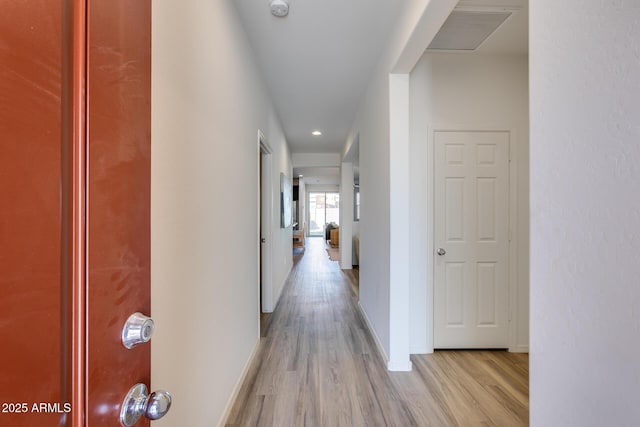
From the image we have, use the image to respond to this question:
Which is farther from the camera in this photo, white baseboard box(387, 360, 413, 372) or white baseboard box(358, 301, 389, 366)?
white baseboard box(358, 301, 389, 366)

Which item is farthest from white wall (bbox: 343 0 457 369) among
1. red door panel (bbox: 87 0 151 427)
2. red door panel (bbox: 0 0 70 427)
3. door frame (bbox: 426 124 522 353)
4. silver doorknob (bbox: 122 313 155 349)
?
silver doorknob (bbox: 122 313 155 349)

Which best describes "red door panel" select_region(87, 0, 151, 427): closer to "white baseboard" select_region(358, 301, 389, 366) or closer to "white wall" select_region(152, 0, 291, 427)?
"white wall" select_region(152, 0, 291, 427)

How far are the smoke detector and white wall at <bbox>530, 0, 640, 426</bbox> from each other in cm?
159

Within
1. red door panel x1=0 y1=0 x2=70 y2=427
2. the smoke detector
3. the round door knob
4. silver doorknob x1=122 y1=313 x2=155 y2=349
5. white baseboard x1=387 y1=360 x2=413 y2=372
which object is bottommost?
white baseboard x1=387 y1=360 x2=413 y2=372

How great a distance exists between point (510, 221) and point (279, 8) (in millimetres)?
2533

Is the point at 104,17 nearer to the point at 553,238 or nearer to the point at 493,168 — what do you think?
the point at 553,238

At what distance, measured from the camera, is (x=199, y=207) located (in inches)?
51.3

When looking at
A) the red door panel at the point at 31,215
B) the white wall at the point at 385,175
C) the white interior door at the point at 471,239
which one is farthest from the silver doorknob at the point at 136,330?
the white interior door at the point at 471,239

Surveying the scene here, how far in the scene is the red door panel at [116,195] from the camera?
0.43 meters

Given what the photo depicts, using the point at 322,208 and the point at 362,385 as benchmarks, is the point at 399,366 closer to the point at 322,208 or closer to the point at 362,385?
the point at 362,385

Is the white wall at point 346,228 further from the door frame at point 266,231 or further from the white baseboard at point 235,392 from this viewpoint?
the white baseboard at point 235,392

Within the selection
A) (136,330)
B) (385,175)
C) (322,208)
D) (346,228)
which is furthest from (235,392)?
(322,208)

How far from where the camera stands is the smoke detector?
71.2 inches

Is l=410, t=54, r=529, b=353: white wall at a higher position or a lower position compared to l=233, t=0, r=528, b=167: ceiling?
lower
